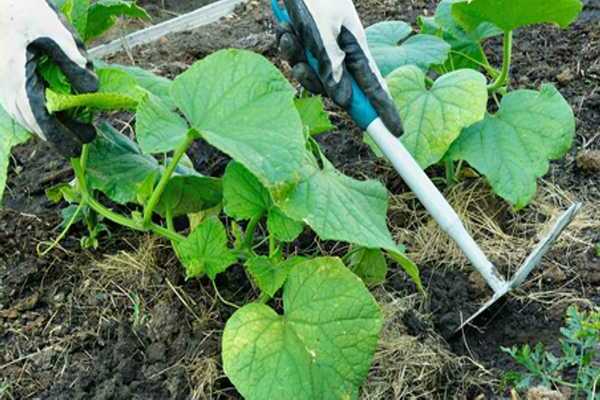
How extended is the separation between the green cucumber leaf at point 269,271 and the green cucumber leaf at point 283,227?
61 mm

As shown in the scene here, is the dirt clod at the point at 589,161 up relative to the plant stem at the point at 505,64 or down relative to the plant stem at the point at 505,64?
down

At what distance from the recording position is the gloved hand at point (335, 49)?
6.38ft

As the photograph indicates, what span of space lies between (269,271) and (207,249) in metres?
0.15

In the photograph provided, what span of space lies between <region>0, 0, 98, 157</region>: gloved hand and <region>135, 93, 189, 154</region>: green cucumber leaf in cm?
19

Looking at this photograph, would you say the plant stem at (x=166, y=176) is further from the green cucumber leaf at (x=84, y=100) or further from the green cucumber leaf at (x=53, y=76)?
the green cucumber leaf at (x=53, y=76)

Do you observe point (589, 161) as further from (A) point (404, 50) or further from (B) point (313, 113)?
(B) point (313, 113)

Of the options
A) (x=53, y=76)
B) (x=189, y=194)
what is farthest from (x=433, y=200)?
(x=53, y=76)

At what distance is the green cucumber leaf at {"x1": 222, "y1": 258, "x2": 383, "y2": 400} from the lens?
174 cm

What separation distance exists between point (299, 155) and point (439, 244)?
2.24ft

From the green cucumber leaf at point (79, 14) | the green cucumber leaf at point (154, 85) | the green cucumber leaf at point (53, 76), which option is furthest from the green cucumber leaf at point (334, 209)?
the green cucumber leaf at point (79, 14)

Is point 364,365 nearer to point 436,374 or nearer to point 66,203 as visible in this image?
point 436,374

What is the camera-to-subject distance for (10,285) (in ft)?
7.29

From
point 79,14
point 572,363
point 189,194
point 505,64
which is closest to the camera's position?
point 572,363

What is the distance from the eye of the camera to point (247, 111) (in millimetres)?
1827
